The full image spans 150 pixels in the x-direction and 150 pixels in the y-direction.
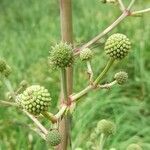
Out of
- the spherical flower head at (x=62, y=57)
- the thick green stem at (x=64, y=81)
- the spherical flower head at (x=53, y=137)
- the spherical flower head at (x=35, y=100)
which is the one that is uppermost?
the spherical flower head at (x=62, y=57)

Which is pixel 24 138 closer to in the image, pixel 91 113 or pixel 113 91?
pixel 91 113

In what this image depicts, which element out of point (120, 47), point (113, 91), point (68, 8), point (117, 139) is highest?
point (68, 8)

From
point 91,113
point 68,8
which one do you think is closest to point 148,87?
point 91,113

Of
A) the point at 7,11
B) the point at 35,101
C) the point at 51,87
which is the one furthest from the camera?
the point at 7,11

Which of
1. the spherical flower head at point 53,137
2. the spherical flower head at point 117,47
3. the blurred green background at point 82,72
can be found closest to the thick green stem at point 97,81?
the spherical flower head at point 117,47

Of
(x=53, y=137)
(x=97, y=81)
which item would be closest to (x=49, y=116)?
(x=53, y=137)

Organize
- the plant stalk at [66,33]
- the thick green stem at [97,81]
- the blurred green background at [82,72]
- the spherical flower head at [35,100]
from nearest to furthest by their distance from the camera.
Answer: the spherical flower head at [35,100] < the thick green stem at [97,81] < the plant stalk at [66,33] < the blurred green background at [82,72]

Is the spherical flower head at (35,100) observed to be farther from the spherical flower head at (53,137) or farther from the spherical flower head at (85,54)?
the spherical flower head at (85,54)
